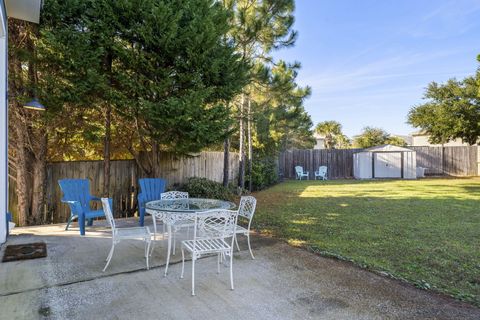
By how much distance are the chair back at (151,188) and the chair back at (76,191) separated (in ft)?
3.01

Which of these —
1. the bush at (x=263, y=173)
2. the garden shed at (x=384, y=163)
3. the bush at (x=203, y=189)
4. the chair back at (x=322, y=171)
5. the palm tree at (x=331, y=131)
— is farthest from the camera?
the palm tree at (x=331, y=131)

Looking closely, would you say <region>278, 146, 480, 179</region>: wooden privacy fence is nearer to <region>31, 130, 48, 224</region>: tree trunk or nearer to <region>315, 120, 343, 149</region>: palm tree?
→ <region>315, 120, 343, 149</region>: palm tree

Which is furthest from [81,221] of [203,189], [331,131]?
[331,131]

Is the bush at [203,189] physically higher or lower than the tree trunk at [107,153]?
lower

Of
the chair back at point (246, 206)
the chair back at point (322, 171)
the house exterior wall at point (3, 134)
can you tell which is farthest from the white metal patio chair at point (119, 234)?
the chair back at point (322, 171)

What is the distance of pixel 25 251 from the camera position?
3613 mm

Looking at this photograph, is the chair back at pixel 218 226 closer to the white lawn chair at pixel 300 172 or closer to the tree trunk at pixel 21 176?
the tree trunk at pixel 21 176

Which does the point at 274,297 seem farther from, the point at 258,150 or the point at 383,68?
the point at 383,68

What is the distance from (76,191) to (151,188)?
128 cm

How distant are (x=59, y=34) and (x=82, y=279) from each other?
13.0 ft

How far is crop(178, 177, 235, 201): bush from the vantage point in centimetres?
718

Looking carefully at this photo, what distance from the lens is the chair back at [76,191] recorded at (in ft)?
15.8

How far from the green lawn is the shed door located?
7529 mm

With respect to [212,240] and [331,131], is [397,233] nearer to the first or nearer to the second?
[212,240]
